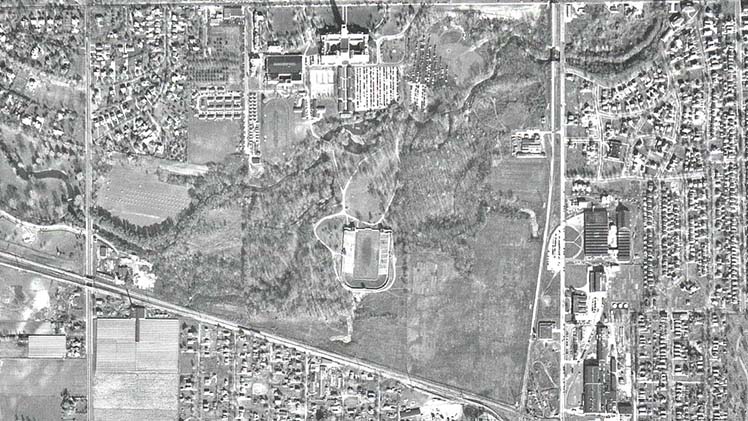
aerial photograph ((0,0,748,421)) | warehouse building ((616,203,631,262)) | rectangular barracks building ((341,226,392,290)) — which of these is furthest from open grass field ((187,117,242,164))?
warehouse building ((616,203,631,262))

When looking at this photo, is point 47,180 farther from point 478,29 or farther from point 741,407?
point 741,407

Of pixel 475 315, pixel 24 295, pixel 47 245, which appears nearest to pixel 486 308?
pixel 475 315

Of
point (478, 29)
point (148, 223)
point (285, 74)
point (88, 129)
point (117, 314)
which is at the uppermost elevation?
point (478, 29)

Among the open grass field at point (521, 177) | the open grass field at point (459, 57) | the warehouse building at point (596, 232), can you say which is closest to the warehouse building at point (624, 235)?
the warehouse building at point (596, 232)

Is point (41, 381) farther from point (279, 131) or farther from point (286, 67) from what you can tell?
point (286, 67)

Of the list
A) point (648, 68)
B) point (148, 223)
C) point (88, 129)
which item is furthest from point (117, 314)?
point (648, 68)

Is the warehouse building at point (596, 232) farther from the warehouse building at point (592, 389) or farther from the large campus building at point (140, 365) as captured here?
the large campus building at point (140, 365)

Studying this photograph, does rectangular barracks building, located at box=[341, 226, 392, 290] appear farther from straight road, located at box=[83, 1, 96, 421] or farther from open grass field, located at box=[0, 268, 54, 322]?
open grass field, located at box=[0, 268, 54, 322]
